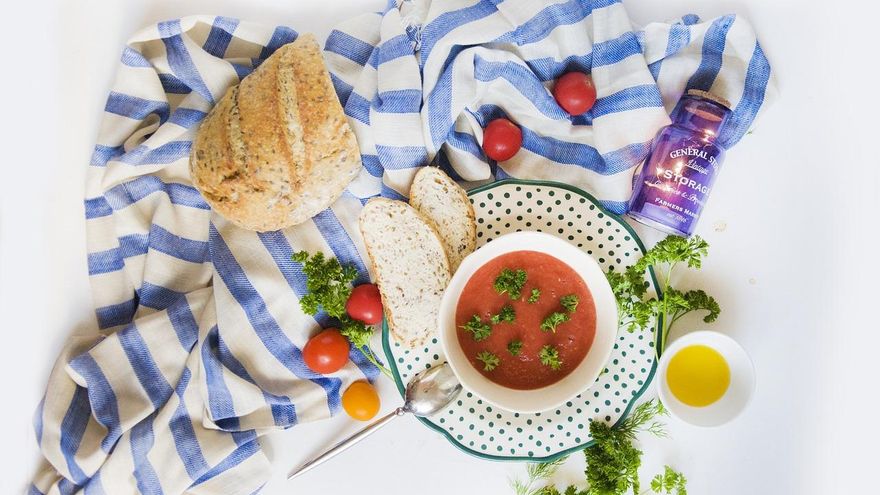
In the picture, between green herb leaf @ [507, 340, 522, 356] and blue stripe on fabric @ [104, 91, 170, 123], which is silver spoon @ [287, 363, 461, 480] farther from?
blue stripe on fabric @ [104, 91, 170, 123]

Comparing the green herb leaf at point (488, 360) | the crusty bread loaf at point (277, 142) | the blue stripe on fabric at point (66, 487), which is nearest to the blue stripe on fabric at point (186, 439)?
the blue stripe on fabric at point (66, 487)

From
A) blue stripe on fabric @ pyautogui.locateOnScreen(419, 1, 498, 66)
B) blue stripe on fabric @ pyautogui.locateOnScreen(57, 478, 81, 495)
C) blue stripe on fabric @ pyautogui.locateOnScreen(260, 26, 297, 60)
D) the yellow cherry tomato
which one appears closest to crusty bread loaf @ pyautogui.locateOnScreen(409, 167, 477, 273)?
blue stripe on fabric @ pyautogui.locateOnScreen(419, 1, 498, 66)

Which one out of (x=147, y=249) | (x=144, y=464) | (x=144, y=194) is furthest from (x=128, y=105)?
(x=144, y=464)

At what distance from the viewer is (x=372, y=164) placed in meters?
2.14

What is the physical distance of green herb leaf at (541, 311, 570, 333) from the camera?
6.41 ft

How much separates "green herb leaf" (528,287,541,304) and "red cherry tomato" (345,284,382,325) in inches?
19.7

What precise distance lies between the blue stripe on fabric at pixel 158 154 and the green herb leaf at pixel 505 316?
45.5 inches

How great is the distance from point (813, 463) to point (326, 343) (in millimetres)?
1674

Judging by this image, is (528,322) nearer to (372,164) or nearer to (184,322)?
(372,164)

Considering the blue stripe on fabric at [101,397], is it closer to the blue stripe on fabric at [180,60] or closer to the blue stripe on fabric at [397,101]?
the blue stripe on fabric at [180,60]

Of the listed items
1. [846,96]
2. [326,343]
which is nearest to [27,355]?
[326,343]

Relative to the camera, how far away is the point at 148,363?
86.3 inches

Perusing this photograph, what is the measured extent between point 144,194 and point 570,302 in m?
1.44

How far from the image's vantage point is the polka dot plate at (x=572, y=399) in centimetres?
210
